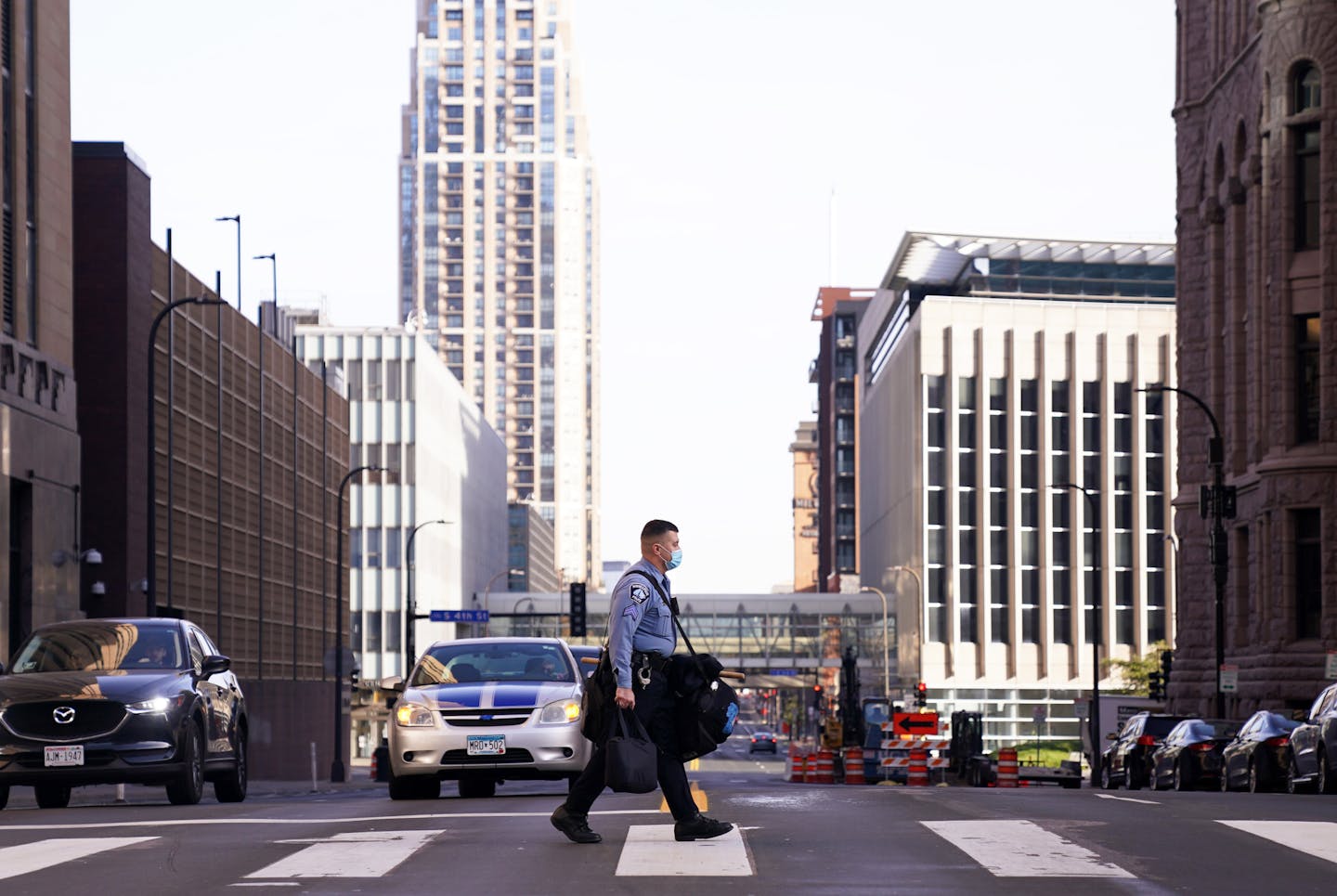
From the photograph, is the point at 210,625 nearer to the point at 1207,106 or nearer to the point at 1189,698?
the point at 1189,698

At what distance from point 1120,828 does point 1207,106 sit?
4627 cm

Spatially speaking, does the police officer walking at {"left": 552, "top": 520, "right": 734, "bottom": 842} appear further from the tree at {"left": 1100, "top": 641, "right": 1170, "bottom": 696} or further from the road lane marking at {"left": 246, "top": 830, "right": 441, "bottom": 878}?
the tree at {"left": 1100, "top": 641, "right": 1170, "bottom": 696}

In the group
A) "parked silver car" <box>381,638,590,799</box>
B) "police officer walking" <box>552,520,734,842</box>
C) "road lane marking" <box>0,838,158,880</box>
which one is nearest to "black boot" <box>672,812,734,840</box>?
"police officer walking" <box>552,520,734,842</box>

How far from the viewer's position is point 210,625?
2442 inches

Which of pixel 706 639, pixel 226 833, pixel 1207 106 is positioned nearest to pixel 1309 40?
pixel 1207 106

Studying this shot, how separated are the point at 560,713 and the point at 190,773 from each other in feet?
11.7

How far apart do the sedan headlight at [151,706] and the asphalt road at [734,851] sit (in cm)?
278

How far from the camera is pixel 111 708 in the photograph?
19203 mm

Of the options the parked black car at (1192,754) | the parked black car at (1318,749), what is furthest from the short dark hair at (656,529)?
the parked black car at (1192,754)

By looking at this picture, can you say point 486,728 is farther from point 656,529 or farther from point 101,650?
point 656,529

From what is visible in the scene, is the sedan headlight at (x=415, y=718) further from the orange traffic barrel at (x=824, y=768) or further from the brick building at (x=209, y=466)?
the orange traffic barrel at (x=824, y=768)

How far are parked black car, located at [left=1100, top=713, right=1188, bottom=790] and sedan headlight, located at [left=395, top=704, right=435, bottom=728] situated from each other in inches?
759

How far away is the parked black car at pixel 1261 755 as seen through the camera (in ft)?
89.0

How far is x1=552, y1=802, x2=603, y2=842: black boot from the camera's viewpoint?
11742mm
